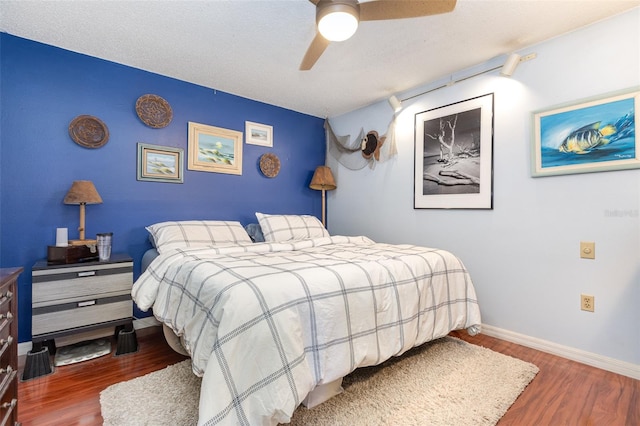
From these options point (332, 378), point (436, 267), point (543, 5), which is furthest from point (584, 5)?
point (332, 378)

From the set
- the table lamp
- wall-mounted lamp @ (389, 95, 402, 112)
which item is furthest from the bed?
wall-mounted lamp @ (389, 95, 402, 112)

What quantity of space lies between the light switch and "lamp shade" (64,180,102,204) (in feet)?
11.5

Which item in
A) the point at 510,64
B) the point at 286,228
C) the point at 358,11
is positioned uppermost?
the point at 510,64

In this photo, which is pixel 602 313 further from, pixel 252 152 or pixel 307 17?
pixel 252 152

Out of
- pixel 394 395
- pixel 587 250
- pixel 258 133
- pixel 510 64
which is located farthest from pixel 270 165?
pixel 587 250

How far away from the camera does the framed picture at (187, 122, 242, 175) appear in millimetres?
3008

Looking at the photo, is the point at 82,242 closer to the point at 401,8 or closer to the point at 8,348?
the point at 8,348

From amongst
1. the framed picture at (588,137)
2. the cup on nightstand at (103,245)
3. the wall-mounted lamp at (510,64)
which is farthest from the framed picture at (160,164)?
the framed picture at (588,137)

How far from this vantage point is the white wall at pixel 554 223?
6.30 feet

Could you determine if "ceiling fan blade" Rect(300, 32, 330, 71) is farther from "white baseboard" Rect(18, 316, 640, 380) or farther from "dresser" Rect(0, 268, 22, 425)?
"white baseboard" Rect(18, 316, 640, 380)

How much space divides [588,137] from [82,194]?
142 inches

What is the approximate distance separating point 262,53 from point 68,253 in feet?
6.74

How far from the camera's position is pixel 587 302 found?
205 cm

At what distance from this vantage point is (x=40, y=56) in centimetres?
229
